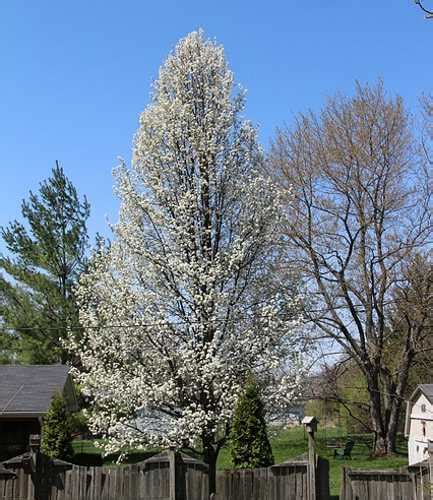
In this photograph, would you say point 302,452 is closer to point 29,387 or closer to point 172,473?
point 29,387

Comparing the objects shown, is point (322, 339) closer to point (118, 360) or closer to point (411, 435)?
point (411, 435)

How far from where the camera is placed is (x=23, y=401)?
18406 mm

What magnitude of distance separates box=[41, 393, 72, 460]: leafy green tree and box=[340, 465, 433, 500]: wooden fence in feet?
24.2

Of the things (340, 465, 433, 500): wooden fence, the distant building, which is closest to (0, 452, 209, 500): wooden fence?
(340, 465, 433, 500): wooden fence

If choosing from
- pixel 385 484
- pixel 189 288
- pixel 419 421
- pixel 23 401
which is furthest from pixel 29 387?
pixel 419 421

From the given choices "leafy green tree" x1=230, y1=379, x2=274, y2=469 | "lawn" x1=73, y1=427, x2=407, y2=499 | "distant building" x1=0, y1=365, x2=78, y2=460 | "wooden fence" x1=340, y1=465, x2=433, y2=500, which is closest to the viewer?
"wooden fence" x1=340, y1=465, x2=433, y2=500

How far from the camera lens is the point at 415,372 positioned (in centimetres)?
2850

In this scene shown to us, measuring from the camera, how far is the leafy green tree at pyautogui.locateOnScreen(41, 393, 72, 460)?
1500cm

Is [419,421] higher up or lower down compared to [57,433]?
higher up

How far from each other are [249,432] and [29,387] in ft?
33.4

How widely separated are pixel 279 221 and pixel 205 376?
12.1ft

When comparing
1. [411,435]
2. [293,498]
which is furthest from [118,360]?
[411,435]

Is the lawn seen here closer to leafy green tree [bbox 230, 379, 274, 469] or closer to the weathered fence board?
leafy green tree [bbox 230, 379, 274, 469]

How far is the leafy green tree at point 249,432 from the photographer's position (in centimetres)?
1155
